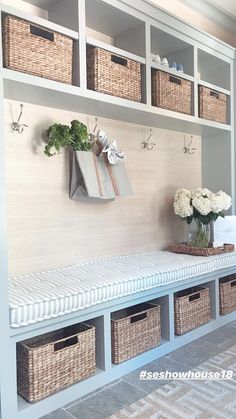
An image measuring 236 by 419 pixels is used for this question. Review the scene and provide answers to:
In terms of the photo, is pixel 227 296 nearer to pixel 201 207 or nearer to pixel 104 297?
pixel 201 207

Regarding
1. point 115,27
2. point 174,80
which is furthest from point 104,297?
point 115,27

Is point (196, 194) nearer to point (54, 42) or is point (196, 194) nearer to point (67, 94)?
point (67, 94)

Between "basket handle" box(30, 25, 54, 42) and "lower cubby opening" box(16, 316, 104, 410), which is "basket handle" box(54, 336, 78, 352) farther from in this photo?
"basket handle" box(30, 25, 54, 42)

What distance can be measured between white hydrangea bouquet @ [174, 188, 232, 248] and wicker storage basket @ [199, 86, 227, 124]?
0.63m

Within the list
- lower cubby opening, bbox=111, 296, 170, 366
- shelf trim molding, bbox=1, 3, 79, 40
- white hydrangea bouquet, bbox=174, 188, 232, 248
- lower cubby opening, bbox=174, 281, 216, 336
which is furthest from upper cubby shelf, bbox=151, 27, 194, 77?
lower cubby opening, bbox=111, 296, 170, 366

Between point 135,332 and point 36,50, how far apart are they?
5.33 ft

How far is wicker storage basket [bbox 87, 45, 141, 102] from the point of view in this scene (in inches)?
78.5

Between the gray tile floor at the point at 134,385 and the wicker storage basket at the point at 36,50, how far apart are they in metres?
1.63

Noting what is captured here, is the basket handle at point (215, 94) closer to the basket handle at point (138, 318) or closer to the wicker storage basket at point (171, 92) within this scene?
the wicker storage basket at point (171, 92)

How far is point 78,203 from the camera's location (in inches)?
90.0

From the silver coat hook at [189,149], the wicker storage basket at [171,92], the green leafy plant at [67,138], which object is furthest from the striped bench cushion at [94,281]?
the wicker storage basket at [171,92]

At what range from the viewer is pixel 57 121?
2172 millimetres

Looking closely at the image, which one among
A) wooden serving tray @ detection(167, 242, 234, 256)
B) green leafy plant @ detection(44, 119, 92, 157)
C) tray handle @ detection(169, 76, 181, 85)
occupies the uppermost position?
tray handle @ detection(169, 76, 181, 85)

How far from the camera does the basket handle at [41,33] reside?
1737 mm
